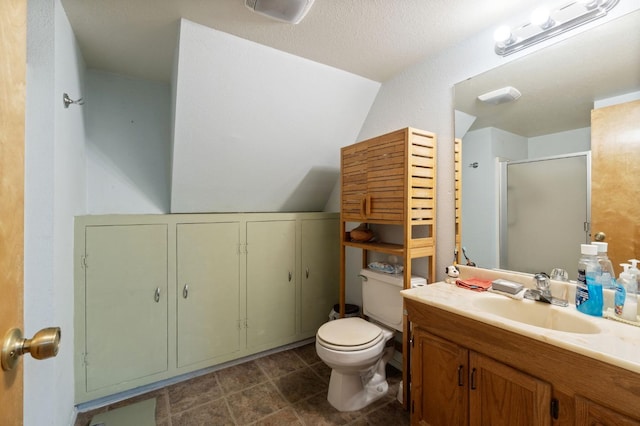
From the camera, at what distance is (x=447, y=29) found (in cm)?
169

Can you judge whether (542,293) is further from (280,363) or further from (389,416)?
(280,363)

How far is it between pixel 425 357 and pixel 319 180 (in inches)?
71.7

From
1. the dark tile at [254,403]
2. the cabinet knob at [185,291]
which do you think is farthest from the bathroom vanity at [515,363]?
the cabinet knob at [185,291]

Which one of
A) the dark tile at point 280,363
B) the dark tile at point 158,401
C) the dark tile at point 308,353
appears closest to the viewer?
the dark tile at point 158,401

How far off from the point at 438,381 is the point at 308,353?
1.39m

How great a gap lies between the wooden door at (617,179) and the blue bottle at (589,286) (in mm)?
114

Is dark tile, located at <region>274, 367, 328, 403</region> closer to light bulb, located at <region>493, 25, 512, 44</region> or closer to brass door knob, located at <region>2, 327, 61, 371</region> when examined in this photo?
brass door knob, located at <region>2, 327, 61, 371</region>

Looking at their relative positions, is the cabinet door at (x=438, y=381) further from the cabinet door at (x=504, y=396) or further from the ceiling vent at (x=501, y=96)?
the ceiling vent at (x=501, y=96)

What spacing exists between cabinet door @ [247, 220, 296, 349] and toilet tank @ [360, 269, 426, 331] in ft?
2.44

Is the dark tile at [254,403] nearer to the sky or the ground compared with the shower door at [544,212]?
nearer to the ground

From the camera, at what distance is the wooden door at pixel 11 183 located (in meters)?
0.52

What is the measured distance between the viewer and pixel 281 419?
1.75 meters

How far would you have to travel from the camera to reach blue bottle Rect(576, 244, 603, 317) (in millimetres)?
1202

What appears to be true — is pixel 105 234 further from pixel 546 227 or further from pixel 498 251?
pixel 546 227
